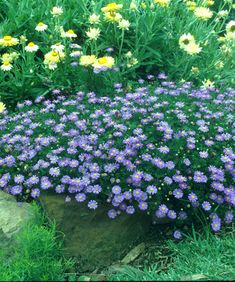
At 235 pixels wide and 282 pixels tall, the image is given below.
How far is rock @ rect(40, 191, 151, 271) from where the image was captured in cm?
325

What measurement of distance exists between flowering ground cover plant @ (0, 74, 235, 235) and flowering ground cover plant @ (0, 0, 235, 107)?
80 cm

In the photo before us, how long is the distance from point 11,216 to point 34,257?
393mm

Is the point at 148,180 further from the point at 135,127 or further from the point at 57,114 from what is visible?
the point at 57,114

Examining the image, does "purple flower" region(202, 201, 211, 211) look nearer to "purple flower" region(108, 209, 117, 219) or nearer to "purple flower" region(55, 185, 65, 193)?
"purple flower" region(108, 209, 117, 219)

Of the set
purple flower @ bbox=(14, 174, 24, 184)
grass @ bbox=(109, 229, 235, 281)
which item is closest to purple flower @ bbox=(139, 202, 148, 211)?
grass @ bbox=(109, 229, 235, 281)

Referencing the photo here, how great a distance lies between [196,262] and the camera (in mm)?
3121

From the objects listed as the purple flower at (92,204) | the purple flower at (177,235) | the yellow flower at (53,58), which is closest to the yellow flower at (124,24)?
the yellow flower at (53,58)

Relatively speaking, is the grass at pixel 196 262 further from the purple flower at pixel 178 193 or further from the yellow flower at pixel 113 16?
the yellow flower at pixel 113 16

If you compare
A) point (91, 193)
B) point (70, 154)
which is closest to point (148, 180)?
point (91, 193)

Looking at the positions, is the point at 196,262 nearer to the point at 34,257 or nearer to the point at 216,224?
the point at 216,224

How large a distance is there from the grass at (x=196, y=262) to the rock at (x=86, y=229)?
212 mm

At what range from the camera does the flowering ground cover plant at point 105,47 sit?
14.8 feet

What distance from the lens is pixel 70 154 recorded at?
338 centimetres

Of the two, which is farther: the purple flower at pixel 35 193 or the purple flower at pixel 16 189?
the purple flower at pixel 16 189
